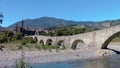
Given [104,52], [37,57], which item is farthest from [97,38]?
[37,57]

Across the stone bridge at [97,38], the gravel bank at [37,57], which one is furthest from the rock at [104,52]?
the stone bridge at [97,38]

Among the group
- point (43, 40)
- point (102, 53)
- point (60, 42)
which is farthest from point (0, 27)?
point (43, 40)

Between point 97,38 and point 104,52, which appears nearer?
point 104,52

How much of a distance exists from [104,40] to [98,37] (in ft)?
5.54

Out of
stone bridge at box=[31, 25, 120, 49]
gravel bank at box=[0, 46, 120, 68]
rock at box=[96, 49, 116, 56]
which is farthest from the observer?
stone bridge at box=[31, 25, 120, 49]

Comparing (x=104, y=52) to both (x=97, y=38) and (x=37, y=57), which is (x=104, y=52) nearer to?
(x=97, y=38)

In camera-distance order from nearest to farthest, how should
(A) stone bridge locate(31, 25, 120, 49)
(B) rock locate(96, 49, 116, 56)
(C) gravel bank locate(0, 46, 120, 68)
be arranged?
(C) gravel bank locate(0, 46, 120, 68) → (B) rock locate(96, 49, 116, 56) → (A) stone bridge locate(31, 25, 120, 49)

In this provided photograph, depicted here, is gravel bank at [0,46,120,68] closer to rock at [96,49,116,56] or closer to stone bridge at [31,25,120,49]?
rock at [96,49,116,56]

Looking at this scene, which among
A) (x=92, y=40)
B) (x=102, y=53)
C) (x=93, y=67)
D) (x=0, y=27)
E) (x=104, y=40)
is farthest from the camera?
(x=92, y=40)

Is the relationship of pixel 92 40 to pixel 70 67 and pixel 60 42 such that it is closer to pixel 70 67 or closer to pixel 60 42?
pixel 60 42

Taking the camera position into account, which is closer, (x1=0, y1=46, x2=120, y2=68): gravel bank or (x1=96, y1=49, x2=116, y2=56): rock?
(x1=0, y1=46, x2=120, y2=68): gravel bank

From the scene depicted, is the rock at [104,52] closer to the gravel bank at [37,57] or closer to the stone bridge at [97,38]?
the gravel bank at [37,57]

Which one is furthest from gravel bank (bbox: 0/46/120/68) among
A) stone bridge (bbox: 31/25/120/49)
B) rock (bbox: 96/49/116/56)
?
stone bridge (bbox: 31/25/120/49)

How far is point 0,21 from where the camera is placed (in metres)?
6.10
